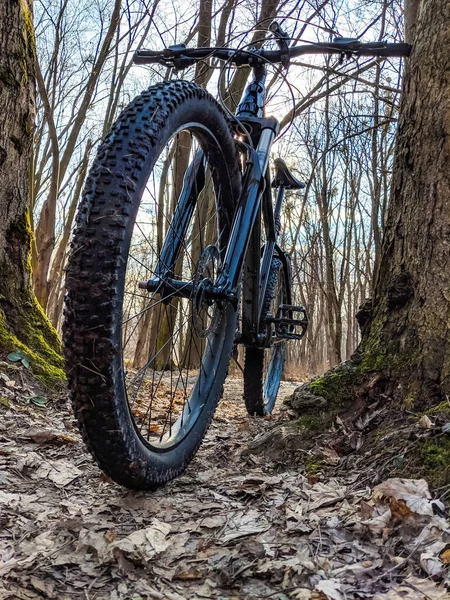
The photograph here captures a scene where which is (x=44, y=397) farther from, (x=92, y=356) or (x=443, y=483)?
(x=443, y=483)

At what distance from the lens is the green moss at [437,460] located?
1.43 meters

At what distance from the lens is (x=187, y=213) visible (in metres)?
1.90

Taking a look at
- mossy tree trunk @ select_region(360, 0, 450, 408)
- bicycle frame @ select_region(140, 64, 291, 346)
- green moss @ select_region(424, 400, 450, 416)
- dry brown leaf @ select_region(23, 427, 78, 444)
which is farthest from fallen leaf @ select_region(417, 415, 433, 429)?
dry brown leaf @ select_region(23, 427, 78, 444)

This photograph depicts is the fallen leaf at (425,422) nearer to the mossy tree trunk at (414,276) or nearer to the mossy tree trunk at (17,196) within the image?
the mossy tree trunk at (414,276)

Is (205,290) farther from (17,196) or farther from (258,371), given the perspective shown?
(17,196)

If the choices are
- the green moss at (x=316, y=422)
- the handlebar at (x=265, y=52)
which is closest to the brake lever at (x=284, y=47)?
the handlebar at (x=265, y=52)

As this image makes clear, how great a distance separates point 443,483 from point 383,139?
12.9 metres

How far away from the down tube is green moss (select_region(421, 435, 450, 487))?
867 millimetres

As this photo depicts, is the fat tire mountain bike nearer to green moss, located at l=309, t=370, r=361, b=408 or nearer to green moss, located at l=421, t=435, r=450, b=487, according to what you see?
green moss, located at l=309, t=370, r=361, b=408

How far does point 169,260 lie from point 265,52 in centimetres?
123

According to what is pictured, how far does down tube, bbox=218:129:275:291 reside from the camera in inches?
73.6

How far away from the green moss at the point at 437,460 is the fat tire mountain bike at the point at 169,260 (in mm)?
825

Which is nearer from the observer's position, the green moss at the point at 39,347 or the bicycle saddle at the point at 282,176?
the green moss at the point at 39,347

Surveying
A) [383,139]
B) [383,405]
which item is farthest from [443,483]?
[383,139]
